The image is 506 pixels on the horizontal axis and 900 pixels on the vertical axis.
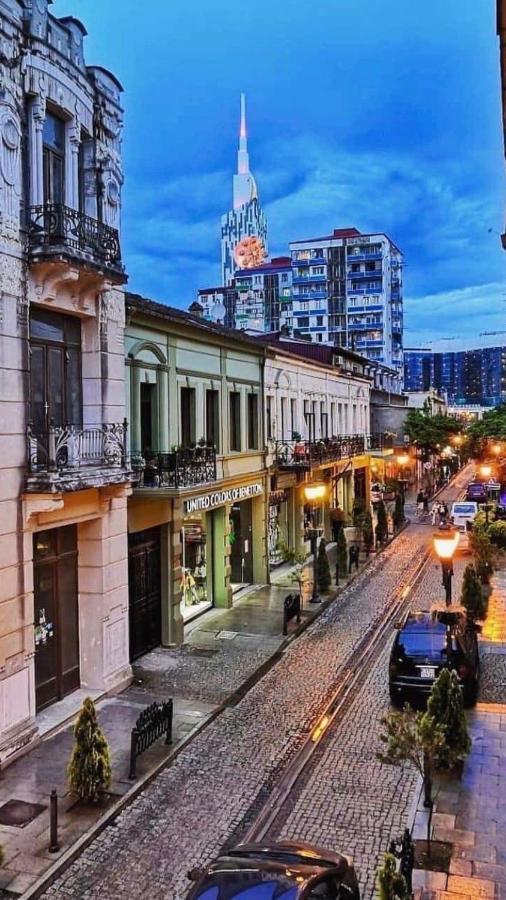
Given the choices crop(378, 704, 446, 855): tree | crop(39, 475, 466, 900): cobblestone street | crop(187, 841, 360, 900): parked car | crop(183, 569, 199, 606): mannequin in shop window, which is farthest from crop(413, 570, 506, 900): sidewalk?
crop(183, 569, 199, 606): mannequin in shop window

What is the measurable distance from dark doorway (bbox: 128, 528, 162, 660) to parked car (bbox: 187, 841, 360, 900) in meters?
9.72

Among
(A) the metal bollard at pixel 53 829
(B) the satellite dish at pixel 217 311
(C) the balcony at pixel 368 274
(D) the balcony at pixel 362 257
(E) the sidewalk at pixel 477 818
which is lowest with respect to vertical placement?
(E) the sidewalk at pixel 477 818

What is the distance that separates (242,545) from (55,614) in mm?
11785

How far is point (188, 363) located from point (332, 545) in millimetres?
→ 17651

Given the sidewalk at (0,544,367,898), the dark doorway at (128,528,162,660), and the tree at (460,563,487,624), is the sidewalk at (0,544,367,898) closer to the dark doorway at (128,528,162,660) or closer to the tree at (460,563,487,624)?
the dark doorway at (128,528,162,660)

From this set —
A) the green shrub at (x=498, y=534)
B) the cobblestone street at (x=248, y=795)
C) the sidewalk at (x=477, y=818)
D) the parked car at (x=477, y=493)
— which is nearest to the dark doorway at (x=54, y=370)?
the cobblestone street at (x=248, y=795)

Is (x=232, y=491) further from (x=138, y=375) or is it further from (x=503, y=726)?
(x=503, y=726)

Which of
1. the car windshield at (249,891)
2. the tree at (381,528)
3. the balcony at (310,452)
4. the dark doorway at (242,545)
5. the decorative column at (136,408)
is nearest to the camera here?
the car windshield at (249,891)

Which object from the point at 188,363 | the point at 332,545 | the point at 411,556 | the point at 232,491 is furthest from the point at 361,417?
the point at 188,363

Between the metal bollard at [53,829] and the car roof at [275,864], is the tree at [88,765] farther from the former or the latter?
the car roof at [275,864]

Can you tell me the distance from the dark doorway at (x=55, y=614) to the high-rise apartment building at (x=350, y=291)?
7923cm

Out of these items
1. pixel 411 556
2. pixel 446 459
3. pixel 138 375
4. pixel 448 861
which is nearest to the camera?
pixel 448 861

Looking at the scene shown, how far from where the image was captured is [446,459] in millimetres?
69688

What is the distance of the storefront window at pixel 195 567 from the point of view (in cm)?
2089
